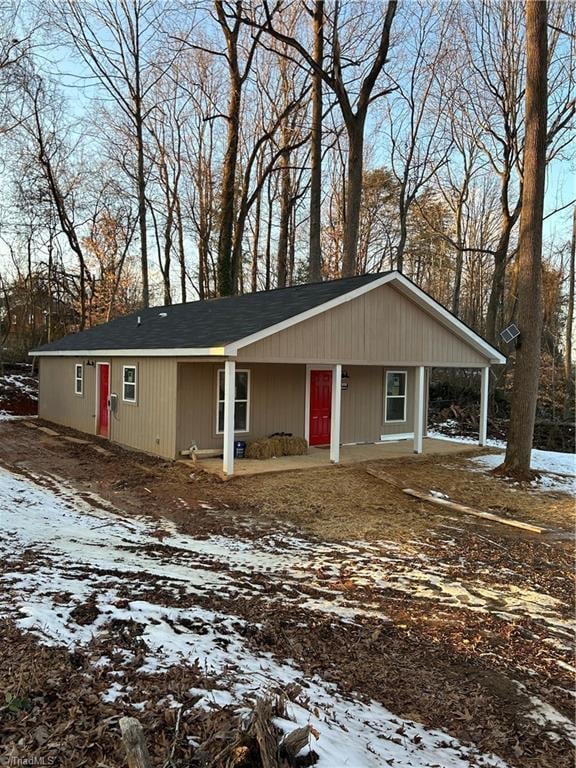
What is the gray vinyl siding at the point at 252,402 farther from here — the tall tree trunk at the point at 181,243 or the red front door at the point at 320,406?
the tall tree trunk at the point at 181,243

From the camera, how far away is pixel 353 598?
484 centimetres

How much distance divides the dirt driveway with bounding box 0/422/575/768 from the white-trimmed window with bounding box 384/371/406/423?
19.7 ft

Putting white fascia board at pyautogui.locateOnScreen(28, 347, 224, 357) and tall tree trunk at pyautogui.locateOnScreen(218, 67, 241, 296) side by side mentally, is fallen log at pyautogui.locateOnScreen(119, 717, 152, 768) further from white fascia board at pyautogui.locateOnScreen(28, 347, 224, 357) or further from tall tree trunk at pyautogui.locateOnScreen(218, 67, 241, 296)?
tall tree trunk at pyautogui.locateOnScreen(218, 67, 241, 296)

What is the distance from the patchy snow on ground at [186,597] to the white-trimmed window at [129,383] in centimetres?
516

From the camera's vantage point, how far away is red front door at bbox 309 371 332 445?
13.6m

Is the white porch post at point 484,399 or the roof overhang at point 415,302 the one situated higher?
the roof overhang at point 415,302

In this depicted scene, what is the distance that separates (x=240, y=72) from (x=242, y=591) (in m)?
21.6

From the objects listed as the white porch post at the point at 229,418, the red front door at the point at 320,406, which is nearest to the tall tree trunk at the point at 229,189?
the red front door at the point at 320,406

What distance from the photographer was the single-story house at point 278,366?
10570mm

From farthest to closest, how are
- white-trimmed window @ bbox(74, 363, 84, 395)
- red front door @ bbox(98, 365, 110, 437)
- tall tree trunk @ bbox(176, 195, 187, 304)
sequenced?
tall tree trunk @ bbox(176, 195, 187, 304), white-trimmed window @ bbox(74, 363, 84, 395), red front door @ bbox(98, 365, 110, 437)

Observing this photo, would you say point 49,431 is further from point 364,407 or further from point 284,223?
point 284,223

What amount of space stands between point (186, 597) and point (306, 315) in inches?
269

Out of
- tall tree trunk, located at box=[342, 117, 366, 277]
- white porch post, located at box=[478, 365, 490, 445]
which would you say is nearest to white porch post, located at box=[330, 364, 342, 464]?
white porch post, located at box=[478, 365, 490, 445]

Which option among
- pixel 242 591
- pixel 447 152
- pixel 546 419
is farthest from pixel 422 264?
pixel 242 591
